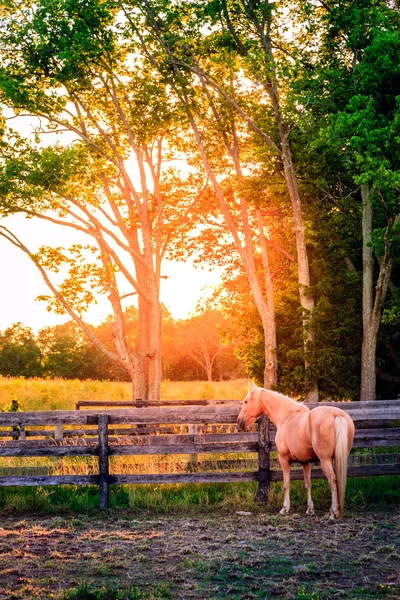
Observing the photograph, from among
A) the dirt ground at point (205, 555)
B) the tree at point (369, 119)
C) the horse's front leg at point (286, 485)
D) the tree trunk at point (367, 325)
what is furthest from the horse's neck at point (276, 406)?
the tree trunk at point (367, 325)

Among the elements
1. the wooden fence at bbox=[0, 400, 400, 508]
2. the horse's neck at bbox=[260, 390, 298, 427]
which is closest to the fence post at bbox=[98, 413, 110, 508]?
the wooden fence at bbox=[0, 400, 400, 508]

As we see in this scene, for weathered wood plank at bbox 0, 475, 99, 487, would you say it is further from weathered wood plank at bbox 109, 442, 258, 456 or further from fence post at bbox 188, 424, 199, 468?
fence post at bbox 188, 424, 199, 468

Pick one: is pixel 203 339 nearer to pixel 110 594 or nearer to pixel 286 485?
pixel 286 485

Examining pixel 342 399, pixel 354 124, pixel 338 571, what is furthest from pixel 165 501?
pixel 342 399

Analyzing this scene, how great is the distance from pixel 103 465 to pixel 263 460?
2.45 metres

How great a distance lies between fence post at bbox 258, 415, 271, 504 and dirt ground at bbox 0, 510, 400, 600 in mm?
850

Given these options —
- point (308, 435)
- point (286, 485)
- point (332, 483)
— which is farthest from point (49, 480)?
point (332, 483)

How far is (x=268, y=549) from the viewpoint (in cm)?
793

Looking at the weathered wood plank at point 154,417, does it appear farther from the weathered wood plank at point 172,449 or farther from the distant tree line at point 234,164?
the distant tree line at point 234,164

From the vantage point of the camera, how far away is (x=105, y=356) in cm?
6775

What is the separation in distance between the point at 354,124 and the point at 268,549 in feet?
46.8

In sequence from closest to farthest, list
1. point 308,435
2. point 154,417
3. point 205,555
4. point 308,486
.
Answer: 1. point 205,555
2. point 308,435
3. point 308,486
4. point 154,417

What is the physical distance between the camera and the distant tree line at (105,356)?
69.6 meters

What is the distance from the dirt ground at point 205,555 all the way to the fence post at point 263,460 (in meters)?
0.85
